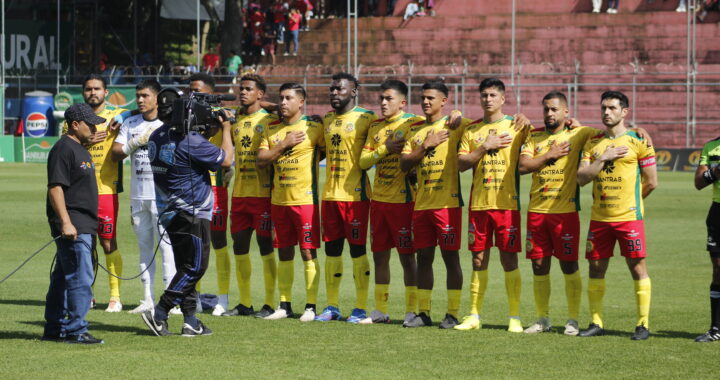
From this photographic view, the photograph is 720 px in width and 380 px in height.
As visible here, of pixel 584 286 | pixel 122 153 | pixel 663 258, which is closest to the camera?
pixel 122 153

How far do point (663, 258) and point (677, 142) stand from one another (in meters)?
20.8

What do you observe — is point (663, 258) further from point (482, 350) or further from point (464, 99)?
point (464, 99)

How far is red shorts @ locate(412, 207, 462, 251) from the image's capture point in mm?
11055

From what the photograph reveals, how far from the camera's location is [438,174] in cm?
1116

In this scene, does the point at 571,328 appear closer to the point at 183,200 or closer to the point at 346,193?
the point at 346,193

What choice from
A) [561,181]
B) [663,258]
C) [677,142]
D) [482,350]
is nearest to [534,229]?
[561,181]

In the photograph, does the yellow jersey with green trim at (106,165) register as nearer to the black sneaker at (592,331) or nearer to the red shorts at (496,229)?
the red shorts at (496,229)

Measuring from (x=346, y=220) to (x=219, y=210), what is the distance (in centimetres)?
176

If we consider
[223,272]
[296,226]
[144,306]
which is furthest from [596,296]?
[144,306]

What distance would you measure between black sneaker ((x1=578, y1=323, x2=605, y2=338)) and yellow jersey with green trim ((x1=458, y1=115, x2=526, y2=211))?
1393 millimetres

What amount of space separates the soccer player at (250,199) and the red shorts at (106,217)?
1.41 m

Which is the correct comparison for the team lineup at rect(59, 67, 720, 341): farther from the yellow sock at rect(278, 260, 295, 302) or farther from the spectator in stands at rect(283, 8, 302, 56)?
the spectator in stands at rect(283, 8, 302, 56)

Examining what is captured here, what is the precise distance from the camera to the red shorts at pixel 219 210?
12445 millimetres

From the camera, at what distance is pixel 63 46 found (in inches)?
1980
